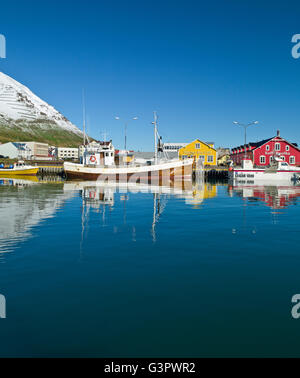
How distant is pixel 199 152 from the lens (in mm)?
87125

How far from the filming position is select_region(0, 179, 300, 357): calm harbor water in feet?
15.2

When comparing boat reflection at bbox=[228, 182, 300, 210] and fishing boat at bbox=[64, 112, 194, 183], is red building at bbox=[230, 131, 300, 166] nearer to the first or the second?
fishing boat at bbox=[64, 112, 194, 183]

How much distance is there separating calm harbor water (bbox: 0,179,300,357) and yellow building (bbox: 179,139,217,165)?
74198 millimetres

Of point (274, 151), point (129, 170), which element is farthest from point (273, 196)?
point (274, 151)

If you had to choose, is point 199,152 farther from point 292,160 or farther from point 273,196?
point 273,196

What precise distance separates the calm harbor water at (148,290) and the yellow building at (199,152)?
243 ft

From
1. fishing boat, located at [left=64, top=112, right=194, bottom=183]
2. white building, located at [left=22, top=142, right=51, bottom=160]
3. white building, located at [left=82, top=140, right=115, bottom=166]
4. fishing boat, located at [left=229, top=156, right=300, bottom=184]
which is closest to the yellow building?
fishing boat, located at [left=229, top=156, right=300, bottom=184]

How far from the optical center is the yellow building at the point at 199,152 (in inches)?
3408

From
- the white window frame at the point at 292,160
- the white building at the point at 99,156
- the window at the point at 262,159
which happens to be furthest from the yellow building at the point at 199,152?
the white building at the point at 99,156

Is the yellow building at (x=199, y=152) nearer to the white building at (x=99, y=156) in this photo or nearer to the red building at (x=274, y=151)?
the red building at (x=274, y=151)

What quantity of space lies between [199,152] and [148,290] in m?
83.0

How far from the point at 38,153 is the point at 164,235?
614ft
